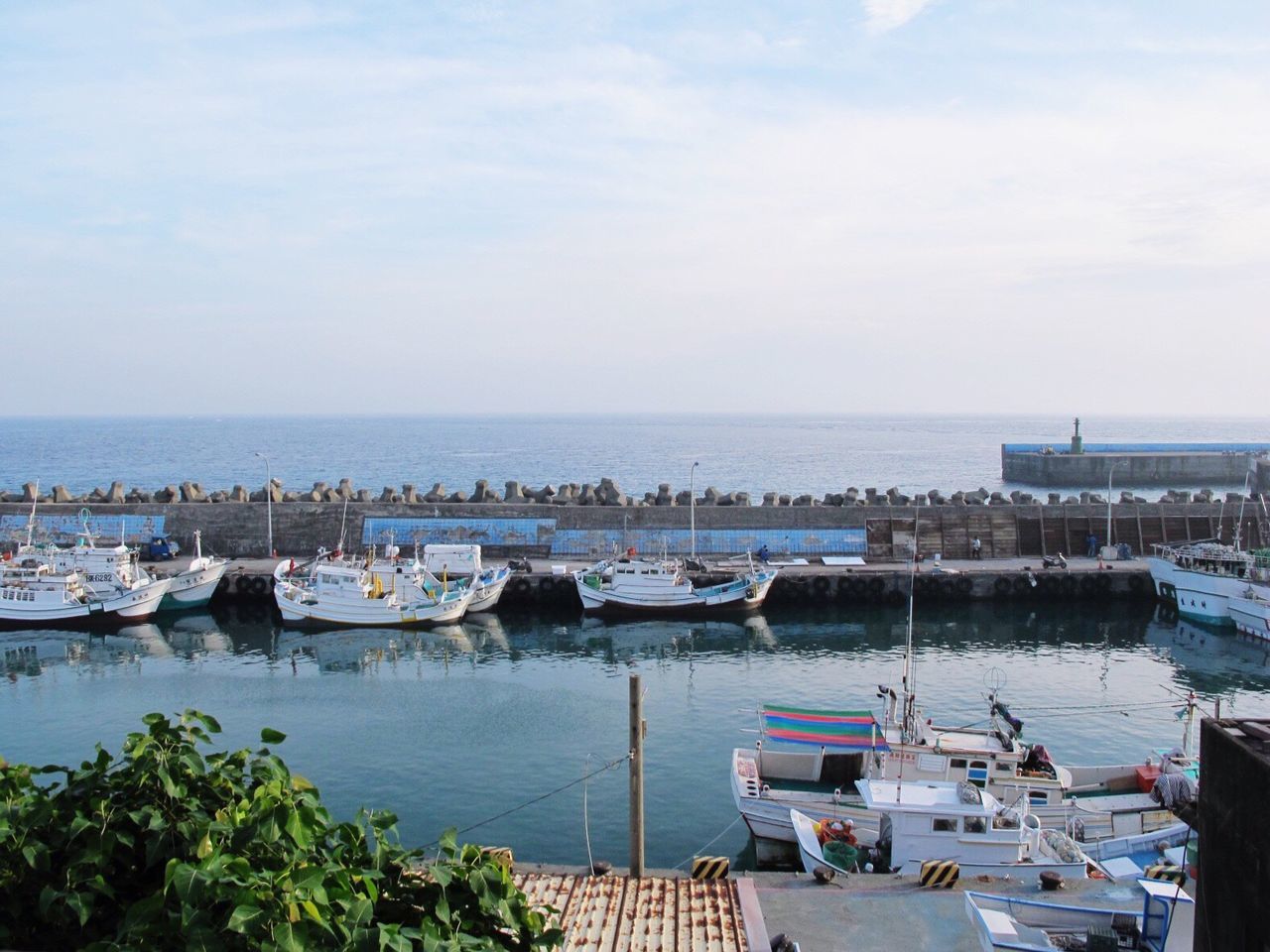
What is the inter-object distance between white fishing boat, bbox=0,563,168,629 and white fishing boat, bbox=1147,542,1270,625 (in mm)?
43513

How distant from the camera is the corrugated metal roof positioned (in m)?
11.8

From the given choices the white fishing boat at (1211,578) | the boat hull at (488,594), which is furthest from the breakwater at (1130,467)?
the boat hull at (488,594)

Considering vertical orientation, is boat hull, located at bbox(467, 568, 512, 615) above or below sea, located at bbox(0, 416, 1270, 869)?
above

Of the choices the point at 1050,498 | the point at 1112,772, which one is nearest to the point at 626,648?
the point at 1112,772

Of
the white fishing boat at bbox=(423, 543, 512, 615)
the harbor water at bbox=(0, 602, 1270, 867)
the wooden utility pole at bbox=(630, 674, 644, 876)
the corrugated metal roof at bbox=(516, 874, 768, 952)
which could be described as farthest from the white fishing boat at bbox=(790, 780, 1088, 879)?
the white fishing boat at bbox=(423, 543, 512, 615)

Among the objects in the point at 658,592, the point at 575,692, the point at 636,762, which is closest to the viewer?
the point at 636,762

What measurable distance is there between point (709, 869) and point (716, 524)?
38.3m

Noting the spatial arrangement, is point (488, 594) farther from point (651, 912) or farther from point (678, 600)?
point (651, 912)

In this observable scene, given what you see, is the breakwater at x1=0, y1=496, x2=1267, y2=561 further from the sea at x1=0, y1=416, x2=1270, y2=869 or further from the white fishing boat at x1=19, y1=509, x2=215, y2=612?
the sea at x1=0, y1=416, x2=1270, y2=869

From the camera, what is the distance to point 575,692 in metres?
32.5

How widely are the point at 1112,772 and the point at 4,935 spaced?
2115cm

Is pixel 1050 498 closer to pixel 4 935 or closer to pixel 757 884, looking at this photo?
pixel 757 884

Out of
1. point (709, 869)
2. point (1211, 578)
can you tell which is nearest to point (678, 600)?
point (1211, 578)

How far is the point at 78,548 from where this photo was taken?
4416cm
